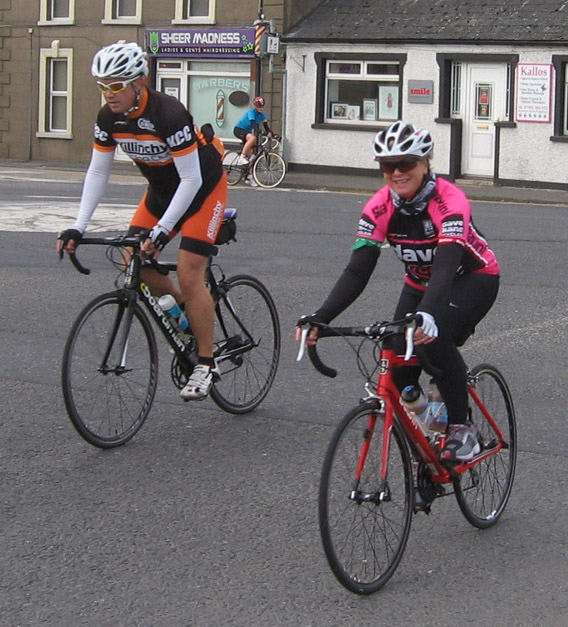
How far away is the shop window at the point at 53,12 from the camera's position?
113 ft

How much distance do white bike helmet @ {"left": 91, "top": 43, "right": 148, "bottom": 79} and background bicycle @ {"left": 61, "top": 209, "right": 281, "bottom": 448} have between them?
31.6 inches

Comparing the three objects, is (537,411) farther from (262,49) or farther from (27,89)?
(27,89)

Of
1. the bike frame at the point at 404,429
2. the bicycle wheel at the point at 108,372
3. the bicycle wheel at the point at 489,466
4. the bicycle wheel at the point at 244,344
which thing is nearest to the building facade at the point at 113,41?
the bicycle wheel at the point at 244,344

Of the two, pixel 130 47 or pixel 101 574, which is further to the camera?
pixel 130 47

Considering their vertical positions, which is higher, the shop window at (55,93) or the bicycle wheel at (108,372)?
the shop window at (55,93)

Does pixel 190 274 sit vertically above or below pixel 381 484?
above

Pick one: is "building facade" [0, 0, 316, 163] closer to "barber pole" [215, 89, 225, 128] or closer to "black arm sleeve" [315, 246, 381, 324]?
"barber pole" [215, 89, 225, 128]

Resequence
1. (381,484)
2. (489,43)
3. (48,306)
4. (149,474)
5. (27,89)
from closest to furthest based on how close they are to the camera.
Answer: (381,484) → (149,474) → (48,306) → (489,43) → (27,89)

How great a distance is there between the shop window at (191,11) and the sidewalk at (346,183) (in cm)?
397

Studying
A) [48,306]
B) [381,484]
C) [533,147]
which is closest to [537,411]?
[381,484]

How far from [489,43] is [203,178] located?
824 inches

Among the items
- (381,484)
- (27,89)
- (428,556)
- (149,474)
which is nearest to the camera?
(381,484)

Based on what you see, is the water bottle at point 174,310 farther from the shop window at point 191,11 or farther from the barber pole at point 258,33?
the shop window at point 191,11

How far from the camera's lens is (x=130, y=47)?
6281 millimetres
